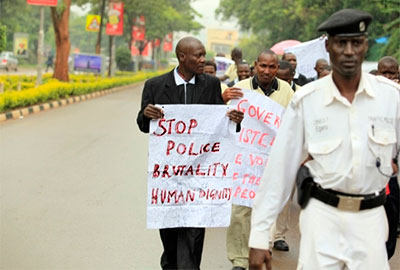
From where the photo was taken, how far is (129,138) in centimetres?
1438

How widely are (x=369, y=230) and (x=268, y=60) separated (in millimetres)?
2862

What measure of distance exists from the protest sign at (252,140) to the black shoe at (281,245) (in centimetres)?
100

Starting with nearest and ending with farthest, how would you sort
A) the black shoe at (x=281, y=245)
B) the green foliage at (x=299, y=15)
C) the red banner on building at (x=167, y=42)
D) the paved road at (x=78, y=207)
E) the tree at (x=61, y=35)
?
the paved road at (x=78, y=207), the black shoe at (x=281, y=245), the green foliage at (x=299, y=15), the tree at (x=61, y=35), the red banner on building at (x=167, y=42)

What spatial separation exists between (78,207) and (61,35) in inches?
838

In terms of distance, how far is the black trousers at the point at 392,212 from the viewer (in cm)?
499

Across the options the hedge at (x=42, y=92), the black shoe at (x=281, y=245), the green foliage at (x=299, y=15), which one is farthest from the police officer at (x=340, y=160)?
the green foliage at (x=299, y=15)

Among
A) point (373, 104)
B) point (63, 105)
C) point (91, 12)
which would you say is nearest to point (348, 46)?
point (373, 104)

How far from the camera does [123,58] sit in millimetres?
54281

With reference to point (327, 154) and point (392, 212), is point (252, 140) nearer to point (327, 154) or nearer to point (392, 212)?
point (392, 212)

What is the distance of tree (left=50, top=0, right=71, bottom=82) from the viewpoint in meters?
27.5

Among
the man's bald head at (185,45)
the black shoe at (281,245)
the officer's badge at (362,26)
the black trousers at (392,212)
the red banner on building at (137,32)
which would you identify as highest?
the officer's badge at (362,26)

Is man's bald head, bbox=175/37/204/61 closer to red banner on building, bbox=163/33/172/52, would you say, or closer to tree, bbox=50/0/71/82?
tree, bbox=50/0/71/82

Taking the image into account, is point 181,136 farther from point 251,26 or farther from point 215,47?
point 215,47

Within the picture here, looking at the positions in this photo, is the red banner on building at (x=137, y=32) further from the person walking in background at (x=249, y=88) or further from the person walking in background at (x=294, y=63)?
the person walking in background at (x=249, y=88)
